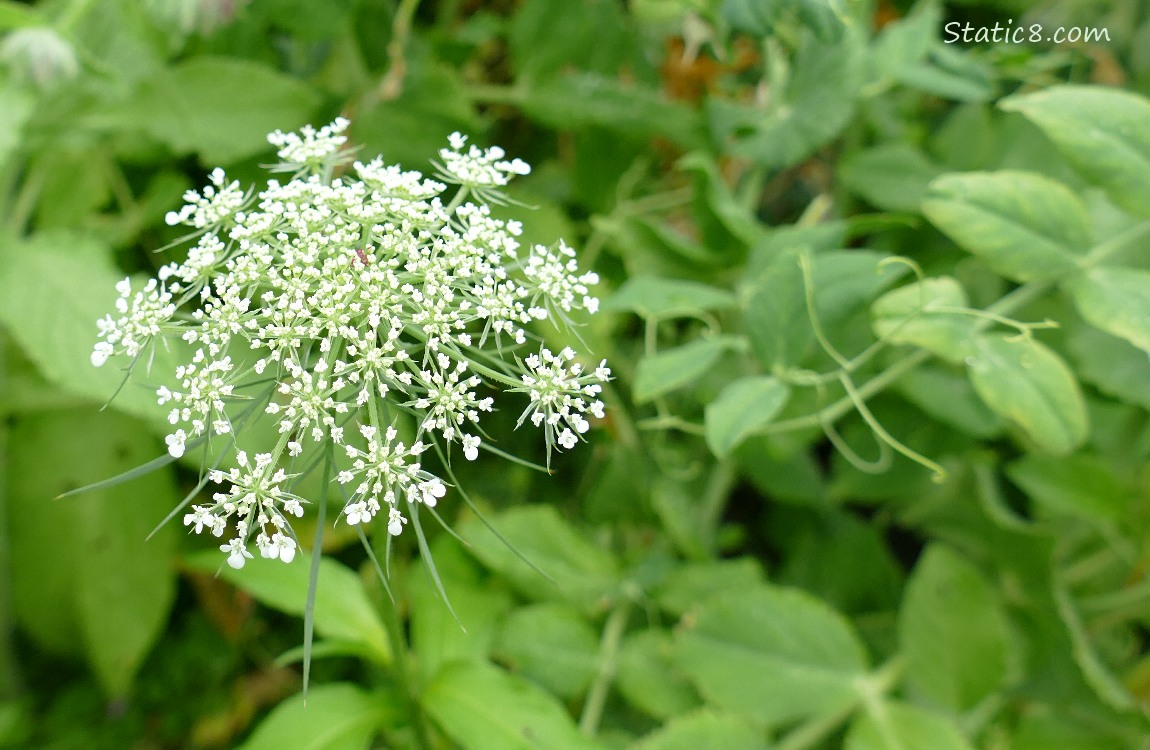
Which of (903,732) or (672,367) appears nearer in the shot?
(672,367)

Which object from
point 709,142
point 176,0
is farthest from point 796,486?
point 176,0

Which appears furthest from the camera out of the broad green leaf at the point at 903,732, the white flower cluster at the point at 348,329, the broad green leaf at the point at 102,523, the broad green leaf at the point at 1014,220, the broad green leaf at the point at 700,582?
the broad green leaf at the point at 102,523

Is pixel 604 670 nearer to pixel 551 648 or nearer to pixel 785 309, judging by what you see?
pixel 551 648

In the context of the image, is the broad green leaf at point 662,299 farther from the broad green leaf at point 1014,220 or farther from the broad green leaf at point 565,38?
the broad green leaf at point 565,38

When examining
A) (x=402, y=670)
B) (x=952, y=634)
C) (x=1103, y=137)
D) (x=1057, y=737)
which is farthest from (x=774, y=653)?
(x=1103, y=137)

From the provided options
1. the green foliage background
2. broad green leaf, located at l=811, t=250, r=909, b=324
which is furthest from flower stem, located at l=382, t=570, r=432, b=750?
broad green leaf, located at l=811, t=250, r=909, b=324

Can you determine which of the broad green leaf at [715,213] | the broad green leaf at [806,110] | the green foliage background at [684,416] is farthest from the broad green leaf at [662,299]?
the broad green leaf at [806,110]
